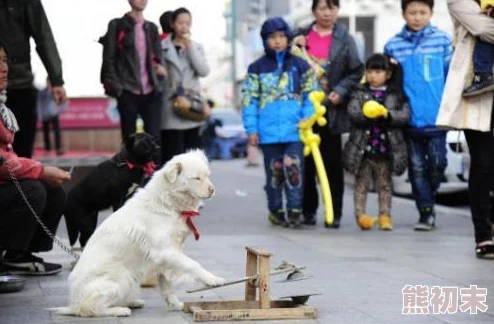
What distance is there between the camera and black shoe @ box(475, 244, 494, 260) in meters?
8.69

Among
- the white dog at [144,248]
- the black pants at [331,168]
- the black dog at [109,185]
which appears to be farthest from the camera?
the black pants at [331,168]

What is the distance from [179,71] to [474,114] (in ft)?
15.5

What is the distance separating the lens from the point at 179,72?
1261 cm

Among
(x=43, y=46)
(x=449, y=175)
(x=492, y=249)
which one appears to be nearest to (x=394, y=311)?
(x=492, y=249)

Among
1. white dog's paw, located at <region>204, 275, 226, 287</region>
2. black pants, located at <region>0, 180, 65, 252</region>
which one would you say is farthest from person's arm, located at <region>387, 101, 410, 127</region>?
white dog's paw, located at <region>204, 275, 226, 287</region>

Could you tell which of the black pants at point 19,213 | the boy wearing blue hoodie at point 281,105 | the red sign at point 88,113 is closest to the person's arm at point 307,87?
the boy wearing blue hoodie at point 281,105

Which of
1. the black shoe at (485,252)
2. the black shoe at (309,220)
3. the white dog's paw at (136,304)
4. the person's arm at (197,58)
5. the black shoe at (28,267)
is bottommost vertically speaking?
the black shoe at (309,220)

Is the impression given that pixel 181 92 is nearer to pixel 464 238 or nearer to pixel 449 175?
pixel 464 238

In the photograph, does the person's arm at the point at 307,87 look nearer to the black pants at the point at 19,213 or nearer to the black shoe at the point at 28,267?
the black shoe at the point at 28,267

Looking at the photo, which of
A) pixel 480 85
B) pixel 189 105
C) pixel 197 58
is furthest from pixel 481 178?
pixel 197 58

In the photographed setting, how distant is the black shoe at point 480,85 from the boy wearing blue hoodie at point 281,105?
8.36 feet

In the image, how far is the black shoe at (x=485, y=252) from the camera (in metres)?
8.69

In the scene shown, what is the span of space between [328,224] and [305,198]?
468mm

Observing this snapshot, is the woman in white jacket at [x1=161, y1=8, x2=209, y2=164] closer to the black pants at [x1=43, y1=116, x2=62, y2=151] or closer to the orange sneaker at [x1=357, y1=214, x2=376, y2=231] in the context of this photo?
the orange sneaker at [x1=357, y1=214, x2=376, y2=231]
